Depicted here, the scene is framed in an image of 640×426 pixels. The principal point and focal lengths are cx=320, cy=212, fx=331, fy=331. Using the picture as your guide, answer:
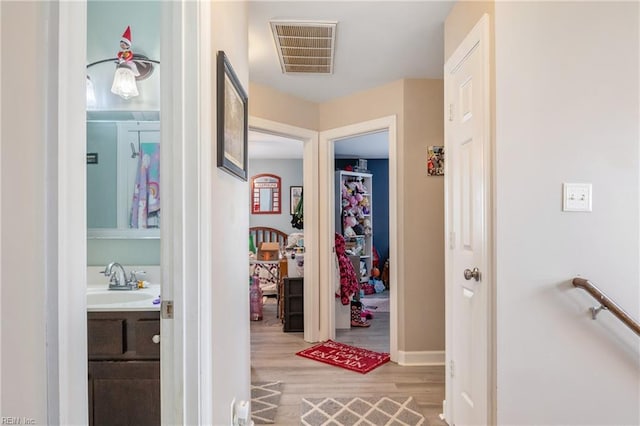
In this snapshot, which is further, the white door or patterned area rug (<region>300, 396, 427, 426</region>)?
patterned area rug (<region>300, 396, 427, 426</region>)

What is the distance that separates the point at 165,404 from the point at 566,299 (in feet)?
5.35

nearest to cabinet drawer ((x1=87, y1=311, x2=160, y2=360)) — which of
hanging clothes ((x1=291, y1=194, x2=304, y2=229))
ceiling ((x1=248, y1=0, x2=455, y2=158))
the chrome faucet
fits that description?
the chrome faucet

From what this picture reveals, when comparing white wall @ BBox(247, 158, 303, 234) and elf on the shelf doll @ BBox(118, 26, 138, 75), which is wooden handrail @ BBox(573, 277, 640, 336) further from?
white wall @ BBox(247, 158, 303, 234)

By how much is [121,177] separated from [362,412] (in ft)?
6.69

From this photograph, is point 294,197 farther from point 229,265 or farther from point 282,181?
point 229,265

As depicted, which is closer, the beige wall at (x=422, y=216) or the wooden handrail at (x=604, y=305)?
the wooden handrail at (x=604, y=305)

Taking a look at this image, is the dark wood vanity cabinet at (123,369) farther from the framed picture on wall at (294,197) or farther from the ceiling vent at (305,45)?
the framed picture on wall at (294,197)

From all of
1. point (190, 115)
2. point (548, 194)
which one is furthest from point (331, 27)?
point (548, 194)

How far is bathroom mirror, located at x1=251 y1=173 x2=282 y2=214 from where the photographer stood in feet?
20.3

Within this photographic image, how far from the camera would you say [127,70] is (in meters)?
1.84

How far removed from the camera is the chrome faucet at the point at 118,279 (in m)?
1.73

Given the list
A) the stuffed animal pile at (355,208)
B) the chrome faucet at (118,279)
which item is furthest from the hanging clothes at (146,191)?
the stuffed animal pile at (355,208)

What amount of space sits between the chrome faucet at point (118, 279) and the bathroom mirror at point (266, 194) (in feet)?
14.4

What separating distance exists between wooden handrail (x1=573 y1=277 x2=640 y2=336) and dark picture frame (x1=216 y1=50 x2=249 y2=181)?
1.56m
